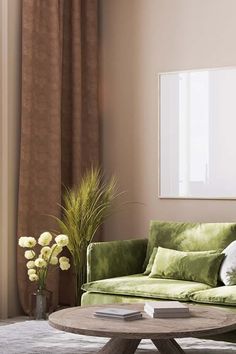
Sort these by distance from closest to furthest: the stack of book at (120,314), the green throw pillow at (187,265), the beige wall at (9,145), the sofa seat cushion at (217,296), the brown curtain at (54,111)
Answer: the stack of book at (120,314), the sofa seat cushion at (217,296), the green throw pillow at (187,265), the beige wall at (9,145), the brown curtain at (54,111)

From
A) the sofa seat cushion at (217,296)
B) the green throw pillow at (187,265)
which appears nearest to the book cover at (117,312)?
the sofa seat cushion at (217,296)

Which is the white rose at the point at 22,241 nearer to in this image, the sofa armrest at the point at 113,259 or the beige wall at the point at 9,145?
the beige wall at the point at 9,145

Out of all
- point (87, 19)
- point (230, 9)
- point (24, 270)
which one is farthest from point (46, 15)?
point (24, 270)

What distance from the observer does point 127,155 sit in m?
6.46

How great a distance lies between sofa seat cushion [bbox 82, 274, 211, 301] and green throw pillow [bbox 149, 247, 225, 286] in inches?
2.3

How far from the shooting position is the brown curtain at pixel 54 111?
5902 millimetres

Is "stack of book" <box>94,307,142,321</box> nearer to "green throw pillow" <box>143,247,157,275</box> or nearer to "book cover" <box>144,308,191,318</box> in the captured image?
"book cover" <box>144,308,191,318</box>

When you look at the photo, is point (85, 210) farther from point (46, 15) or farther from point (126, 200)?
point (46, 15)

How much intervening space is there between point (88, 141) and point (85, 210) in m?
0.83

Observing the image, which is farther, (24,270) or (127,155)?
(127,155)

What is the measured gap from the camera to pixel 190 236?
5.48m

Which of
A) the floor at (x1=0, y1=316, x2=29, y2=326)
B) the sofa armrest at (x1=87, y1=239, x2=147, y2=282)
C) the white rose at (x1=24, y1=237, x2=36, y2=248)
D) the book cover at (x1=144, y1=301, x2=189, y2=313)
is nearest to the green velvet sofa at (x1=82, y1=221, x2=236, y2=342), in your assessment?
the sofa armrest at (x1=87, y1=239, x2=147, y2=282)

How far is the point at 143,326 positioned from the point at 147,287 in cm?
118

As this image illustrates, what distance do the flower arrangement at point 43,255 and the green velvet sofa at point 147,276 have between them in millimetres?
427
